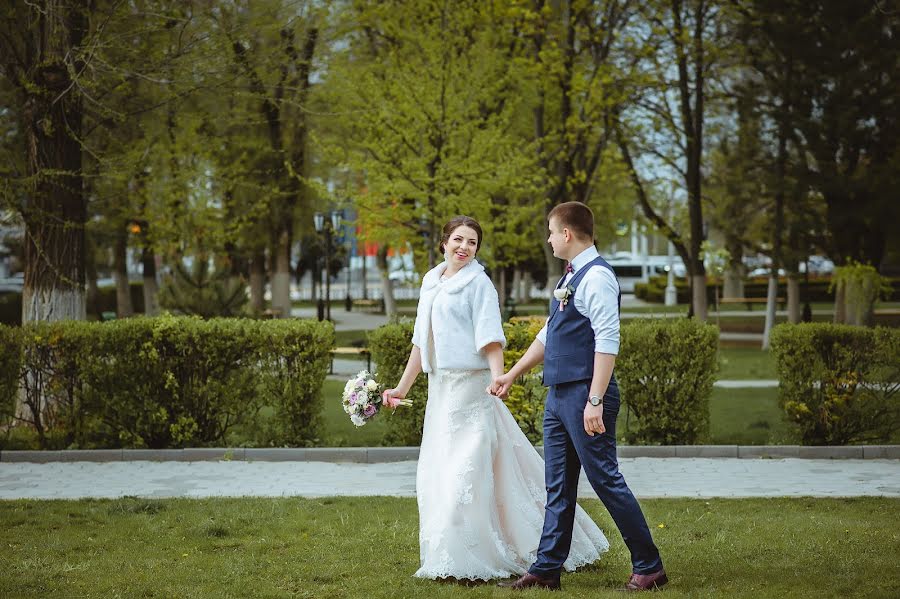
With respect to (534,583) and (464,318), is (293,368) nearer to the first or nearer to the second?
(464,318)

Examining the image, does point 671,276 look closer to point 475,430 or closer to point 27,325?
point 27,325

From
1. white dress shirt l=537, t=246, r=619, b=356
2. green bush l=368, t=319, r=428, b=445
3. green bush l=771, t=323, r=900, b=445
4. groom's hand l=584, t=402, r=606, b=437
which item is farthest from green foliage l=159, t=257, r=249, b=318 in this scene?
groom's hand l=584, t=402, r=606, b=437

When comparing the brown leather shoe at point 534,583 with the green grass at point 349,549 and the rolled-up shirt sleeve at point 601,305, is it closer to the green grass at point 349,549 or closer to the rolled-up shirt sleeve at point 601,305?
the green grass at point 349,549

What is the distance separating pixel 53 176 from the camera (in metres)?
13.0

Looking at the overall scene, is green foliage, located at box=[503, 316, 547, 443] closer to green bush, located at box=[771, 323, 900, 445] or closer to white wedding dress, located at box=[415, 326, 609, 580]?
green bush, located at box=[771, 323, 900, 445]

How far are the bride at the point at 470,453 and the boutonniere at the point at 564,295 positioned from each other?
0.57 metres

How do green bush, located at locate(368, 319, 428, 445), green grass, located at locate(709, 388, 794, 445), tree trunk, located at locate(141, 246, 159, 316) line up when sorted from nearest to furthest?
1. green bush, located at locate(368, 319, 428, 445)
2. green grass, located at locate(709, 388, 794, 445)
3. tree trunk, located at locate(141, 246, 159, 316)

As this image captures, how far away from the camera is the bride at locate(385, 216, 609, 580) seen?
20.2 feet

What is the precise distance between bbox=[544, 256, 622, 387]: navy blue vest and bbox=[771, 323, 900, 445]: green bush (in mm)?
5712

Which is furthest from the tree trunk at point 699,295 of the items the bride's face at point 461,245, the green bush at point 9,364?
the bride's face at point 461,245

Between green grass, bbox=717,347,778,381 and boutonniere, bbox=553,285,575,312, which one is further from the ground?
boutonniere, bbox=553,285,575,312

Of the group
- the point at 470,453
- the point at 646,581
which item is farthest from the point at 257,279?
the point at 646,581

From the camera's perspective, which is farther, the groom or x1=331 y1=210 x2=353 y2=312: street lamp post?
x1=331 y1=210 x2=353 y2=312: street lamp post

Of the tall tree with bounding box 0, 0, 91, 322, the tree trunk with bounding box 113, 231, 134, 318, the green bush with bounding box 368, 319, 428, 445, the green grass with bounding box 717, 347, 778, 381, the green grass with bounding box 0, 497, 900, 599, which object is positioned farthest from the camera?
the tree trunk with bounding box 113, 231, 134, 318
